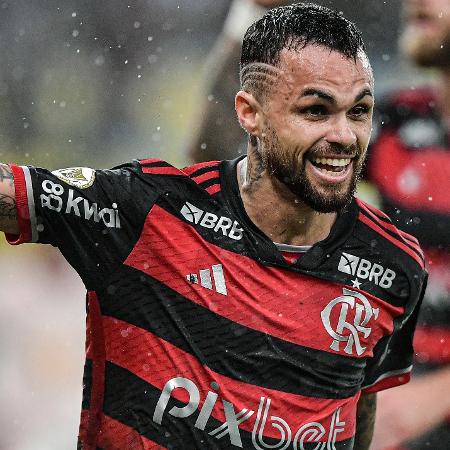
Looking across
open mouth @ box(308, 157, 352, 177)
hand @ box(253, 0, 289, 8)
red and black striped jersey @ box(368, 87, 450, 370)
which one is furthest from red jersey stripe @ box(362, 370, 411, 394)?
hand @ box(253, 0, 289, 8)

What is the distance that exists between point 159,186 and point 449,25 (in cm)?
250

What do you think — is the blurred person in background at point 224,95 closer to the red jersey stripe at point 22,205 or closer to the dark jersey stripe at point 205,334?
the dark jersey stripe at point 205,334

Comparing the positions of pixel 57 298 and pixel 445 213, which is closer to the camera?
pixel 445 213

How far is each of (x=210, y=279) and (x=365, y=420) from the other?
0.90 metres

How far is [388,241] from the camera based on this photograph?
278cm

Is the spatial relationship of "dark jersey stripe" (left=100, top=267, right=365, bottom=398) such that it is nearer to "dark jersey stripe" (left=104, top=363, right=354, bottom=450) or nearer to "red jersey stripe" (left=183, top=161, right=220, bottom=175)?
"dark jersey stripe" (left=104, top=363, right=354, bottom=450)

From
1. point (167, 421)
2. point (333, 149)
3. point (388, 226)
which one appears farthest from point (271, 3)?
point (167, 421)

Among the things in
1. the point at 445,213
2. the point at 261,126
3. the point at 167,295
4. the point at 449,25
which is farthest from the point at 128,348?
the point at 449,25

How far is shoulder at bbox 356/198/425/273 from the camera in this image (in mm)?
2758

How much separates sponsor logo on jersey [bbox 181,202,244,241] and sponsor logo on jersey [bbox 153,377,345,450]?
1.29 feet

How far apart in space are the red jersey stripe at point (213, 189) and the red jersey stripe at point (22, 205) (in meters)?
0.50

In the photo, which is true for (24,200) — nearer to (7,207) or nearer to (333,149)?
(7,207)

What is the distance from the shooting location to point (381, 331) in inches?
108

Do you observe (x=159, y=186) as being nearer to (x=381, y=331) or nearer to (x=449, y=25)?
(x=381, y=331)
